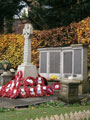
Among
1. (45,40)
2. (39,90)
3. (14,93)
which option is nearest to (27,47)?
(39,90)

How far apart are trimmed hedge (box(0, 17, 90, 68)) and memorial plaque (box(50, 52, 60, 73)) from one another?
176 cm

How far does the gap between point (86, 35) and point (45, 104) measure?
6.54 m

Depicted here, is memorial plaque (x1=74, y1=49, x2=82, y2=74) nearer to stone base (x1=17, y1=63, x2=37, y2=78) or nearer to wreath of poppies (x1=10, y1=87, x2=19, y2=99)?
stone base (x1=17, y1=63, x2=37, y2=78)

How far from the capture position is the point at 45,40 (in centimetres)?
1527

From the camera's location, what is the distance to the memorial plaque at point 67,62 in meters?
10.8

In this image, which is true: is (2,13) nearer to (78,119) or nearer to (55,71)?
(55,71)

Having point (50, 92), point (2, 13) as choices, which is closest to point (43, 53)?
point (50, 92)

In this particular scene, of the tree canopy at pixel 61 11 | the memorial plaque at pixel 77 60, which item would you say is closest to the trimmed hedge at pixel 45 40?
the tree canopy at pixel 61 11

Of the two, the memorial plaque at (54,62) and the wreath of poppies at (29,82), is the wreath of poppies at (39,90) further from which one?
the memorial plaque at (54,62)

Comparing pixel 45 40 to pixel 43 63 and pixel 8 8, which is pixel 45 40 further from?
pixel 8 8

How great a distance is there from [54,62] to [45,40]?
12.1ft

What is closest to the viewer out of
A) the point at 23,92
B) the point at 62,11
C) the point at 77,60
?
the point at 23,92

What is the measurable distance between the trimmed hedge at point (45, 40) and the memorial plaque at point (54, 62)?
1765mm

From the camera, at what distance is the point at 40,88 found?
8492 mm
